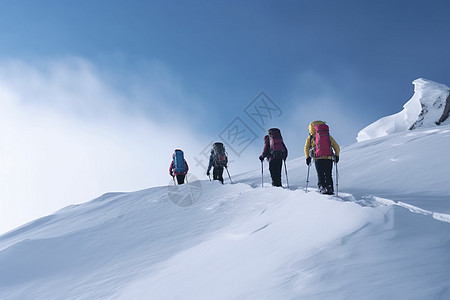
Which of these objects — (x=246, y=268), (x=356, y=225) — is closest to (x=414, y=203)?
(x=356, y=225)

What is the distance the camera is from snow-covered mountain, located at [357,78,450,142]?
44.6 meters

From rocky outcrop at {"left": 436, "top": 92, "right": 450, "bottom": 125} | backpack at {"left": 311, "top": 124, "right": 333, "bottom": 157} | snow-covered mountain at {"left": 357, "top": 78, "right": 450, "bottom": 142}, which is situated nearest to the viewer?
backpack at {"left": 311, "top": 124, "right": 333, "bottom": 157}

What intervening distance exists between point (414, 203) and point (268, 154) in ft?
15.8

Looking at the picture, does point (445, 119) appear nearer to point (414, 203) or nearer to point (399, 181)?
point (399, 181)

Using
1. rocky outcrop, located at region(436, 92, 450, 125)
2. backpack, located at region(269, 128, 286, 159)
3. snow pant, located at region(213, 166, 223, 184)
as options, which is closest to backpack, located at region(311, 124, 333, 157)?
backpack, located at region(269, 128, 286, 159)

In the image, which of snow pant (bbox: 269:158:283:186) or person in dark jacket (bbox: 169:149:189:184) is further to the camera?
person in dark jacket (bbox: 169:149:189:184)

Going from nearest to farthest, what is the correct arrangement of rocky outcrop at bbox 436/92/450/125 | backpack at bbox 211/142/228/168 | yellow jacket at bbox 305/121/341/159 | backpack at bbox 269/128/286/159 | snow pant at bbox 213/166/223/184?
yellow jacket at bbox 305/121/341/159 → backpack at bbox 269/128/286/159 → backpack at bbox 211/142/228/168 → snow pant at bbox 213/166/223/184 → rocky outcrop at bbox 436/92/450/125

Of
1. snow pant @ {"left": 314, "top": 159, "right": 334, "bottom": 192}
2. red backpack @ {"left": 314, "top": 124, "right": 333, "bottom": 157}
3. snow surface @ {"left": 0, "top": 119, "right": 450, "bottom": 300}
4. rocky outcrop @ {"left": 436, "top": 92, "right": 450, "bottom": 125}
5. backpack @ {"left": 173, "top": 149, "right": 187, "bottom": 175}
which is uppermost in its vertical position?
rocky outcrop @ {"left": 436, "top": 92, "right": 450, "bottom": 125}

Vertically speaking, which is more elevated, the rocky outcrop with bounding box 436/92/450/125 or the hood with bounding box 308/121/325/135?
the rocky outcrop with bounding box 436/92/450/125

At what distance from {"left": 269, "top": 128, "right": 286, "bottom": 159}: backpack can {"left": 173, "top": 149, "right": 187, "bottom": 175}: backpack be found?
179 inches

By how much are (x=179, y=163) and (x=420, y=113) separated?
4489 centimetres

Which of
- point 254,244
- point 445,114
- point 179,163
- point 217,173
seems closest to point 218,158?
point 217,173

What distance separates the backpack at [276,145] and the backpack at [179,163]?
4.54 metres

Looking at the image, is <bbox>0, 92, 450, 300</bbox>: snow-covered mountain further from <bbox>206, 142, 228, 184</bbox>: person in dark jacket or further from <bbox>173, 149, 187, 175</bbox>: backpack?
<bbox>173, 149, 187, 175</bbox>: backpack
